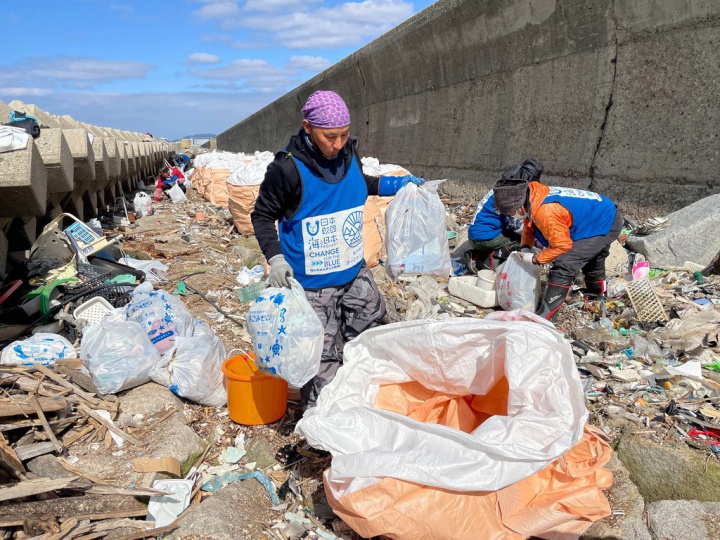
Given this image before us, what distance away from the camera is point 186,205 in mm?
9883

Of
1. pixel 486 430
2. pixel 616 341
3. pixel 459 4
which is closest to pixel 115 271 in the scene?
pixel 486 430

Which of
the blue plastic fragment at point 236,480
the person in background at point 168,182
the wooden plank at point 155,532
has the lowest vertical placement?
the blue plastic fragment at point 236,480

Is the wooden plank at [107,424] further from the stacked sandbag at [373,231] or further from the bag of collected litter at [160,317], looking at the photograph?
the stacked sandbag at [373,231]

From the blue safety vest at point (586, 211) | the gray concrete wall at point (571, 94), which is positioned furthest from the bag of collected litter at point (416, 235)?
the gray concrete wall at point (571, 94)

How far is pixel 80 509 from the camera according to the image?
6.75 feet

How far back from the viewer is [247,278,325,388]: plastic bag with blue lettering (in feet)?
7.73

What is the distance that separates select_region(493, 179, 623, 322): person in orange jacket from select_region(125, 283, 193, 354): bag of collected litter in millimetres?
2498

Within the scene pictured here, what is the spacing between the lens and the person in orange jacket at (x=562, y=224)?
391 centimetres

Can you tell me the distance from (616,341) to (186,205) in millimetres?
8372

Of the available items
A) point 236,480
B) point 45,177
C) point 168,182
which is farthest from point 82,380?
point 168,182

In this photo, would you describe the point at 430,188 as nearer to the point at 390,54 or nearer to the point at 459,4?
the point at 459,4

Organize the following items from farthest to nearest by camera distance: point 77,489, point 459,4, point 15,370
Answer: point 459,4
point 15,370
point 77,489

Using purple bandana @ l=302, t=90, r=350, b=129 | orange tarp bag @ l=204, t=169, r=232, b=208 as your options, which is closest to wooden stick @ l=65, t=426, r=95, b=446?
purple bandana @ l=302, t=90, r=350, b=129

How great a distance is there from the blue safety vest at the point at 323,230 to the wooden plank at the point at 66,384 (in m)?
1.34
